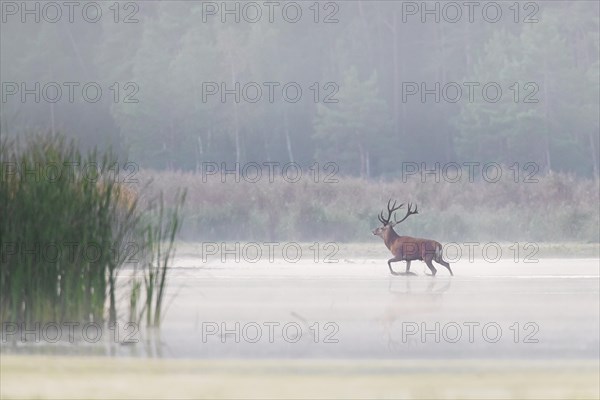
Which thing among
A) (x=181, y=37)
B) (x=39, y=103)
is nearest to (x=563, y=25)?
(x=181, y=37)

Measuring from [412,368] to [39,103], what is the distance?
4938cm

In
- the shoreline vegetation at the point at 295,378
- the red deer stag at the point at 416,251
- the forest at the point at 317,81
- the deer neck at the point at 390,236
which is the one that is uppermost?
the forest at the point at 317,81

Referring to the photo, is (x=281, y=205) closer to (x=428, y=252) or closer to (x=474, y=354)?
(x=428, y=252)

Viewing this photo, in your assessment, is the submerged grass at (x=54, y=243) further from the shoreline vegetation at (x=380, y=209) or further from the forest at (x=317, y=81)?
the forest at (x=317, y=81)

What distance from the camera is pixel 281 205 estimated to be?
3500cm

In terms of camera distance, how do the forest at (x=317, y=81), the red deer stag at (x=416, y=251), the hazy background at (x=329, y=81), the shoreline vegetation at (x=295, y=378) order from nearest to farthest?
the shoreline vegetation at (x=295, y=378) < the red deer stag at (x=416, y=251) < the hazy background at (x=329, y=81) < the forest at (x=317, y=81)

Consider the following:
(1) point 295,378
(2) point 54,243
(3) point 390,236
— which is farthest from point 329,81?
(1) point 295,378

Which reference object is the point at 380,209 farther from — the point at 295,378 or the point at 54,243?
the point at 295,378

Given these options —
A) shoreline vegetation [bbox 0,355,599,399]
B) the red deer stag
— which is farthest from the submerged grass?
the red deer stag

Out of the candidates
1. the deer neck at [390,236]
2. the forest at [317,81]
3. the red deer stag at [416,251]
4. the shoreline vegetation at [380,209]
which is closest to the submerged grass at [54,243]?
the red deer stag at [416,251]

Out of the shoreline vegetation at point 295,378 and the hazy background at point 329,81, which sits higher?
the hazy background at point 329,81

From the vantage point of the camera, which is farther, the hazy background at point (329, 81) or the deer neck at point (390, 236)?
the hazy background at point (329, 81)

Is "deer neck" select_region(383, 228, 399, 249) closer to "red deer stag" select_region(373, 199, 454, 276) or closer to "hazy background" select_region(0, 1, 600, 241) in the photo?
"red deer stag" select_region(373, 199, 454, 276)

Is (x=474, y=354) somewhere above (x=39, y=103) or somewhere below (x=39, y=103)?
below
